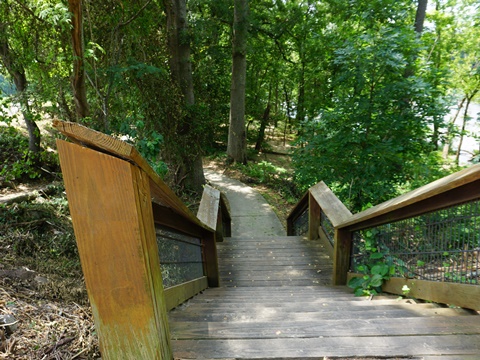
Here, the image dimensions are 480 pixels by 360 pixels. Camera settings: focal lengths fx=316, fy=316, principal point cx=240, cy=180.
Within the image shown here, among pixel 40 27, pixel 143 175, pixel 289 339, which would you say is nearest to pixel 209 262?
pixel 289 339

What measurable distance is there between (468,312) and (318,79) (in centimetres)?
1445

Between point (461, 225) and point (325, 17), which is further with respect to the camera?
point (325, 17)

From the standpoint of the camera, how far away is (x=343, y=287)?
354cm

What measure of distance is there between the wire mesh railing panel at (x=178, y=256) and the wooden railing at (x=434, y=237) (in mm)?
1629

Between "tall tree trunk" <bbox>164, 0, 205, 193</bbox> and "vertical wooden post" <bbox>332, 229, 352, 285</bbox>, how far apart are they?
495 cm

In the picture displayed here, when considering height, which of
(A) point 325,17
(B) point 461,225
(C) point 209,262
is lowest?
(C) point 209,262

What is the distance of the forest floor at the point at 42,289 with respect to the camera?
4.98 ft

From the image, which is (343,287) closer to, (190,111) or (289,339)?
(289,339)

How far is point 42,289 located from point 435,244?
281cm

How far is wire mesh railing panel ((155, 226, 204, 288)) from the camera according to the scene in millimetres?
2205

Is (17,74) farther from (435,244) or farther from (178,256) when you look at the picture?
(435,244)

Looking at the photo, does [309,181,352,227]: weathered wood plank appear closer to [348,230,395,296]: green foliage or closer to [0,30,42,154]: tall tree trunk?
[348,230,395,296]: green foliage

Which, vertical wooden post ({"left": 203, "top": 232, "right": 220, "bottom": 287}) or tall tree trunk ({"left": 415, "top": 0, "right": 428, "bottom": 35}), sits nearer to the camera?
vertical wooden post ({"left": 203, "top": 232, "right": 220, "bottom": 287})

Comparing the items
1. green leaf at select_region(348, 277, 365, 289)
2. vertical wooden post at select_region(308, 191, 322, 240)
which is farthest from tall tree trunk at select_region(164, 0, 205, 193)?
green leaf at select_region(348, 277, 365, 289)
